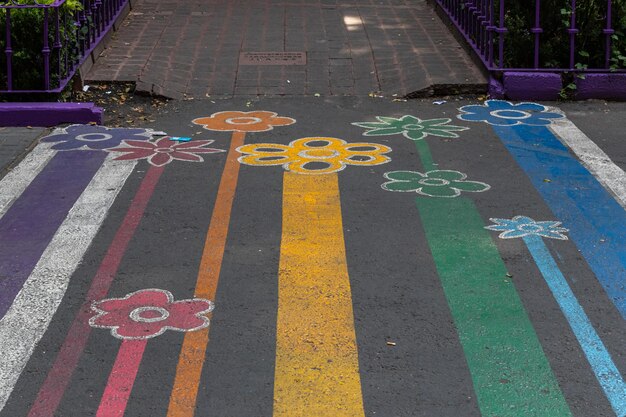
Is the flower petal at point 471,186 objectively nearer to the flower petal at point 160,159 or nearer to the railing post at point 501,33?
the flower petal at point 160,159

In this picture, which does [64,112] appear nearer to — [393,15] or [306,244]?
[306,244]

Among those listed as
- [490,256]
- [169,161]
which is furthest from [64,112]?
[490,256]

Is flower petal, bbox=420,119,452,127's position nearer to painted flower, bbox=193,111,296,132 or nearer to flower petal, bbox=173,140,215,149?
painted flower, bbox=193,111,296,132

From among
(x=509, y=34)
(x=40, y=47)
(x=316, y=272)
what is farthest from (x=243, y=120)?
(x=316, y=272)

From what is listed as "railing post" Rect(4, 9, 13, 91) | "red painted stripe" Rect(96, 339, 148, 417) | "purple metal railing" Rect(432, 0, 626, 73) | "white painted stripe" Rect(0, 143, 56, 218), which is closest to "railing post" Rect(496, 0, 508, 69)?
"purple metal railing" Rect(432, 0, 626, 73)

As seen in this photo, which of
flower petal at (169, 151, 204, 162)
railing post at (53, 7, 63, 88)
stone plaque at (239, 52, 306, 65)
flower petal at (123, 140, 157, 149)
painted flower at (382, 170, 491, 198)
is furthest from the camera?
stone plaque at (239, 52, 306, 65)

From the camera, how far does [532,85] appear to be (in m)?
10.4

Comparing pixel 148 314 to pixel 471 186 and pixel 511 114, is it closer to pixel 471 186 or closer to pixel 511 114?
pixel 471 186

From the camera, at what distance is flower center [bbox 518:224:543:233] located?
652 centimetres

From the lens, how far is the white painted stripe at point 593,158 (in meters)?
7.50

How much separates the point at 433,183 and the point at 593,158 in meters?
1.56

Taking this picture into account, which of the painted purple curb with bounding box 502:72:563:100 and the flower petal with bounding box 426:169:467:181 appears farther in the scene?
the painted purple curb with bounding box 502:72:563:100

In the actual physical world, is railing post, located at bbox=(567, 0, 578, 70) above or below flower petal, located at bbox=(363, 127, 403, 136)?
above

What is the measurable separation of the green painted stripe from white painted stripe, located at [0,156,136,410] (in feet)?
6.99
